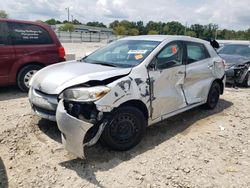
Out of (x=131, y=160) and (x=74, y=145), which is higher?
(x=74, y=145)

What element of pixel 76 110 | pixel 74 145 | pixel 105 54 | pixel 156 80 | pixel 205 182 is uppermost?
pixel 105 54

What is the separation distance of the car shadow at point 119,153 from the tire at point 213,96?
0.54 meters

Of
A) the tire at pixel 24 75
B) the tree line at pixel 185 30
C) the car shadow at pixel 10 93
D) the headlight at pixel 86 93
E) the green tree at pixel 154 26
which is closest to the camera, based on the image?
the headlight at pixel 86 93

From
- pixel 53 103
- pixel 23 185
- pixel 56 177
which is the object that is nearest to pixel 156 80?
pixel 53 103

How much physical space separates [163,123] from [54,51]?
3.55 metres

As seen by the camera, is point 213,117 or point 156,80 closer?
point 156,80

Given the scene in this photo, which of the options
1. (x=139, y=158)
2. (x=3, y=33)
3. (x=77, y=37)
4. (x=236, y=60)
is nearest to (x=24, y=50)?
(x=3, y=33)

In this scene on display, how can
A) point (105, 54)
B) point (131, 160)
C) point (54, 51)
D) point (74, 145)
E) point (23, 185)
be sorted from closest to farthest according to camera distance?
point (23, 185), point (74, 145), point (131, 160), point (105, 54), point (54, 51)

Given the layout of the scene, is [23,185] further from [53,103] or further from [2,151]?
[53,103]

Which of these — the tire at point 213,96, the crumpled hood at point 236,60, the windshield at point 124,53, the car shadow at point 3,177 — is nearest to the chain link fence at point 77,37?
the crumpled hood at point 236,60

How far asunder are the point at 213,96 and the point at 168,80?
196cm

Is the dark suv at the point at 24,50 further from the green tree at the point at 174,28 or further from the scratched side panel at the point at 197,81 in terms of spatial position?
the green tree at the point at 174,28

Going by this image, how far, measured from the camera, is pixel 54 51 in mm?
6785

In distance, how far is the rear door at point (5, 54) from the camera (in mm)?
6062
